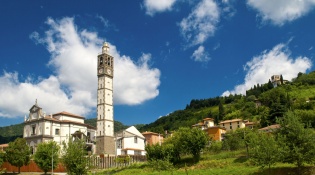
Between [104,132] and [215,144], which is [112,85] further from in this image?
[215,144]

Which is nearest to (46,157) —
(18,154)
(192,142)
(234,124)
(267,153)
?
(18,154)

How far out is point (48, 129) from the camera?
7319 cm

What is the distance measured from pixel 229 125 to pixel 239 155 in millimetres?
55501

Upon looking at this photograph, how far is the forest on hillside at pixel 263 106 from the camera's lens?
266 ft

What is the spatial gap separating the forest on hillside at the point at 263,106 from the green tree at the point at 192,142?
1613cm

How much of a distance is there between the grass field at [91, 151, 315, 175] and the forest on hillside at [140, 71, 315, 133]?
13478mm

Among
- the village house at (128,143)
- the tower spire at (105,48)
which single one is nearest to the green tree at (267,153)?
the village house at (128,143)

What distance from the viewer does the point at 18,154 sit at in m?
56.6

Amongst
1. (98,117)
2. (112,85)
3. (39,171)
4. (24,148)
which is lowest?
(39,171)

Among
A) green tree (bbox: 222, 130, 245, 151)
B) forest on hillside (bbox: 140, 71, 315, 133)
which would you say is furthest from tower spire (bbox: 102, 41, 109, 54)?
forest on hillside (bbox: 140, 71, 315, 133)

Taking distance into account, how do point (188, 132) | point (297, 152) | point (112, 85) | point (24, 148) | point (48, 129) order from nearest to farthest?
point (297, 152) < point (188, 132) < point (24, 148) < point (48, 129) < point (112, 85)

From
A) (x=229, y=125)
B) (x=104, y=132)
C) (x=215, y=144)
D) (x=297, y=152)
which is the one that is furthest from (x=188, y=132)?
(x=229, y=125)

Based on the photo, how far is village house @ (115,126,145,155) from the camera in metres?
78.8

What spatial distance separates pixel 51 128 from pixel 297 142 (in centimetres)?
5473
